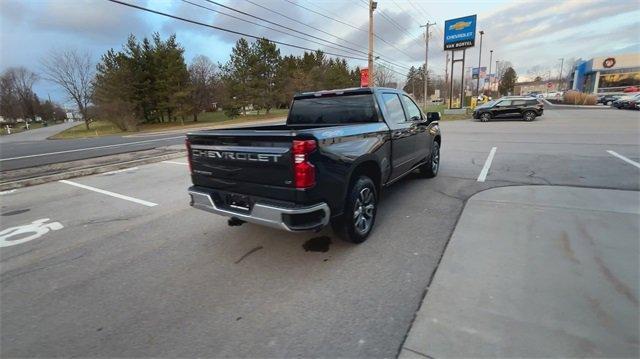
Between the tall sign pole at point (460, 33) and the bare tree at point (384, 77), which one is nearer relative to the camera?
the tall sign pole at point (460, 33)

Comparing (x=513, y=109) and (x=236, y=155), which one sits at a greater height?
(x=236, y=155)

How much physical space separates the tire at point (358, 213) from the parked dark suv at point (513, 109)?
842 inches

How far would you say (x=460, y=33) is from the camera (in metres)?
32.9

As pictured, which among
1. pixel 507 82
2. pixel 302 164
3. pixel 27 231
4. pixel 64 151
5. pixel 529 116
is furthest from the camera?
pixel 507 82

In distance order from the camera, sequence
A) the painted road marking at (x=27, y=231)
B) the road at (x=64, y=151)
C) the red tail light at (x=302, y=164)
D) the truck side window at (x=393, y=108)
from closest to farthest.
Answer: the red tail light at (x=302, y=164) < the painted road marking at (x=27, y=231) < the truck side window at (x=393, y=108) < the road at (x=64, y=151)

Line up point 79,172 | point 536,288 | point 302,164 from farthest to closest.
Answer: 1. point 79,172
2. point 302,164
3. point 536,288

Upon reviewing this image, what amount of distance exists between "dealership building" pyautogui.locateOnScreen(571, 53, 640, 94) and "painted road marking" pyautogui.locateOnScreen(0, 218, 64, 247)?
7268cm

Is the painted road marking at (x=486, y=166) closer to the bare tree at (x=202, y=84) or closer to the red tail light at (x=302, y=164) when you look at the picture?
the red tail light at (x=302, y=164)

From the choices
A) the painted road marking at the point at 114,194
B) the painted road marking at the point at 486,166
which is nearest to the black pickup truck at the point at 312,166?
the painted road marking at the point at 114,194

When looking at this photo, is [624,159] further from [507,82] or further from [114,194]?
[507,82]

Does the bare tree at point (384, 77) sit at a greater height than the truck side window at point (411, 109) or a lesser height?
greater

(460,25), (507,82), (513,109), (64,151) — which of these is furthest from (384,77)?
(64,151)

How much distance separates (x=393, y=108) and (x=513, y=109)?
20359 millimetres

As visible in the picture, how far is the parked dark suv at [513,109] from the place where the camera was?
69.1ft
